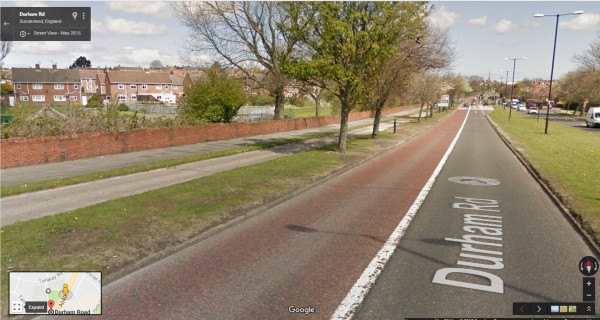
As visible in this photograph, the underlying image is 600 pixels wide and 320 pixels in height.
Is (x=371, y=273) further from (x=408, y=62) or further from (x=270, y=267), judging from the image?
(x=408, y=62)

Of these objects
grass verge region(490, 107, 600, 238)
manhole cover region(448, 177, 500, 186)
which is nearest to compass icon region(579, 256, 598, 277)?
grass verge region(490, 107, 600, 238)

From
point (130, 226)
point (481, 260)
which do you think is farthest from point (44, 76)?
point (481, 260)

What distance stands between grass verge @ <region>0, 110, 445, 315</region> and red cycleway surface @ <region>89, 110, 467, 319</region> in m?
0.42

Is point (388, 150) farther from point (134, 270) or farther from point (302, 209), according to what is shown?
point (134, 270)

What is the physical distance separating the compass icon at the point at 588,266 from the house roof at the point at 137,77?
274 feet

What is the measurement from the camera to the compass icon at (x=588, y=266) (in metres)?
4.88

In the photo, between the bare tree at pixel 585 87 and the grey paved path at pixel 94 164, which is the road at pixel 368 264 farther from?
the bare tree at pixel 585 87

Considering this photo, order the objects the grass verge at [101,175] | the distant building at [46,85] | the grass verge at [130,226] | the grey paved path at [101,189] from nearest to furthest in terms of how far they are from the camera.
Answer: the grass verge at [130,226]
the grey paved path at [101,189]
the grass verge at [101,175]
the distant building at [46,85]

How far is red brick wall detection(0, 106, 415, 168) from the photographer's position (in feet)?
38.7

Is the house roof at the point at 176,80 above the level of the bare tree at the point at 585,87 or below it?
above

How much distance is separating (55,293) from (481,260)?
5620mm

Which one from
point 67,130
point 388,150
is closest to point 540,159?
point 388,150

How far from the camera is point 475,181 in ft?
36.5
